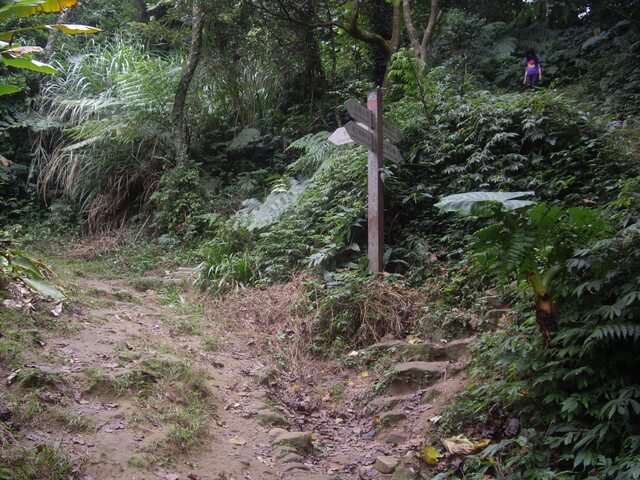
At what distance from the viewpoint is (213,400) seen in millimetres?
3998

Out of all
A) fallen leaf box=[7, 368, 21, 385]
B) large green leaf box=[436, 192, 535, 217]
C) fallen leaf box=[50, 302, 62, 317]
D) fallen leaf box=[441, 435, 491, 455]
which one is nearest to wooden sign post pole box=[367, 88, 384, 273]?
fallen leaf box=[441, 435, 491, 455]

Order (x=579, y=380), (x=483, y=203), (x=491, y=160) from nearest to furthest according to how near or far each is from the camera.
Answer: (x=579, y=380)
(x=483, y=203)
(x=491, y=160)

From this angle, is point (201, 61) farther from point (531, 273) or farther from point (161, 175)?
point (531, 273)

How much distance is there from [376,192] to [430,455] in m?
3.11

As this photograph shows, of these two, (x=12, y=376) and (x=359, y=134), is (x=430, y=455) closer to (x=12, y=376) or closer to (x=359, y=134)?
(x=12, y=376)

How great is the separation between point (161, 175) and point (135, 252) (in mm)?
1704

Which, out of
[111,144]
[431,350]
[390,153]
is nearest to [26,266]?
[431,350]

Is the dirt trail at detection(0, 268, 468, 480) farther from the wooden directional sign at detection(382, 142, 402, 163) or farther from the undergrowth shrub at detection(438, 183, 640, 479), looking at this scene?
the wooden directional sign at detection(382, 142, 402, 163)

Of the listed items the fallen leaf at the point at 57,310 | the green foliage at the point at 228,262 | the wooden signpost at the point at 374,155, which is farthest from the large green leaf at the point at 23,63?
the green foliage at the point at 228,262

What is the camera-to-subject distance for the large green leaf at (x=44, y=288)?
14.3ft

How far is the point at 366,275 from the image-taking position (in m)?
5.69

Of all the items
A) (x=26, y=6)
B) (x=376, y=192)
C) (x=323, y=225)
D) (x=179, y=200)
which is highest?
(x=26, y=6)

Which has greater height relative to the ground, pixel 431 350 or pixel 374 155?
pixel 374 155

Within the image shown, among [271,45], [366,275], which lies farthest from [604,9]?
[366,275]
